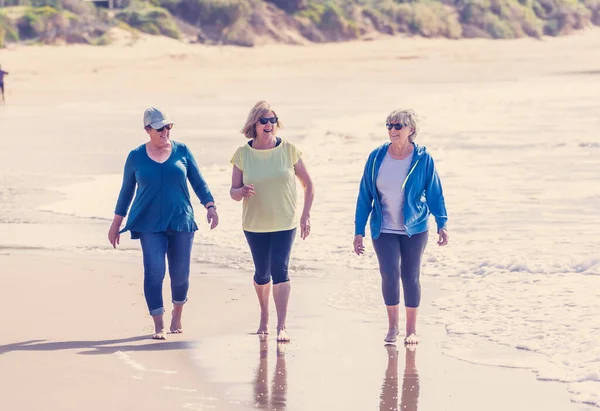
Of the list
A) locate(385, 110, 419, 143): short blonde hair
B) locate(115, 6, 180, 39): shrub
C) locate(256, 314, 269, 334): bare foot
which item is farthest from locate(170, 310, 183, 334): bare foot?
locate(115, 6, 180, 39): shrub

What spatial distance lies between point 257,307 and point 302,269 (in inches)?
69.2

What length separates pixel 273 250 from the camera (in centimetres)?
759

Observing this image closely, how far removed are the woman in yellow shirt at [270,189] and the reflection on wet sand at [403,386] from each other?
2.36 ft

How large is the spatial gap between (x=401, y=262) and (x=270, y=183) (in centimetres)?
89

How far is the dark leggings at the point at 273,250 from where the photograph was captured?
7566 mm

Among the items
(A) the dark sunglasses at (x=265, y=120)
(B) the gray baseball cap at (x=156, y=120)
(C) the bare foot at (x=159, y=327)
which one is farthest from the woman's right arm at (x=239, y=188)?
(C) the bare foot at (x=159, y=327)

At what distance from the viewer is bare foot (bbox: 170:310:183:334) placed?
7.75 m

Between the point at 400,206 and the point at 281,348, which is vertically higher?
the point at 400,206

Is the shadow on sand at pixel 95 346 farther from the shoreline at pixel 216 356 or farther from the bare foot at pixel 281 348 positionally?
the bare foot at pixel 281 348

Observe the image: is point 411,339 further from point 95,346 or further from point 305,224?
point 95,346

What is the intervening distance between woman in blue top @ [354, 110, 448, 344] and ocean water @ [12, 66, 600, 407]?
0.46m

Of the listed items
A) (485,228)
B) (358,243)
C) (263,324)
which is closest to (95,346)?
(263,324)

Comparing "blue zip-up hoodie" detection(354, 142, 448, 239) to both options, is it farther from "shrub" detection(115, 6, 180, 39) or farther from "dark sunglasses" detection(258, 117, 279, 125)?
"shrub" detection(115, 6, 180, 39)

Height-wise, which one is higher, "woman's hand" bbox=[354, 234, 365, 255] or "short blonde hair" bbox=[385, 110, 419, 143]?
"short blonde hair" bbox=[385, 110, 419, 143]
